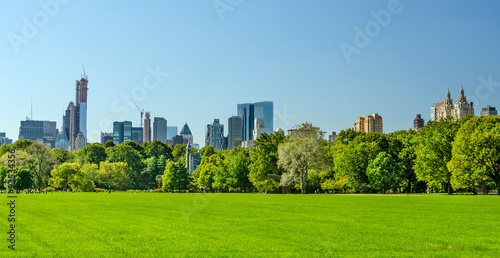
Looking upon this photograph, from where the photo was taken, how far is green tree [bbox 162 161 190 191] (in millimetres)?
132000

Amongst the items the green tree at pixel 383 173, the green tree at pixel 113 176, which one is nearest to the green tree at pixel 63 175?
the green tree at pixel 113 176

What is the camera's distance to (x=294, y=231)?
2080cm

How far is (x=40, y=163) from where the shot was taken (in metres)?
119

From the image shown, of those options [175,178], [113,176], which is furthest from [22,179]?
[175,178]

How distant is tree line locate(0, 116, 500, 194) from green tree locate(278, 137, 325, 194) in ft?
0.56

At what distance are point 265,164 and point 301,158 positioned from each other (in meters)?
12.6

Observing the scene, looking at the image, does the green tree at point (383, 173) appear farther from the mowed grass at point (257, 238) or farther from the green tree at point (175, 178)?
the mowed grass at point (257, 238)

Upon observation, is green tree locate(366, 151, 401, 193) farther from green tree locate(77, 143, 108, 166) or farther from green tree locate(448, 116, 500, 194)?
green tree locate(77, 143, 108, 166)

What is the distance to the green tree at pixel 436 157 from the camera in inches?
3051

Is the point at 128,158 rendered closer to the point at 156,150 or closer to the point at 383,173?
the point at 156,150

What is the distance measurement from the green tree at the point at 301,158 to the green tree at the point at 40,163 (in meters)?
59.8

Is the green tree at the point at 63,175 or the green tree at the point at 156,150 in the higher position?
the green tree at the point at 156,150

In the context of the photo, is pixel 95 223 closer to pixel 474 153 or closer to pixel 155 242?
pixel 155 242

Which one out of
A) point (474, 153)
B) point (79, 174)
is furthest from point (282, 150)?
point (79, 174)
